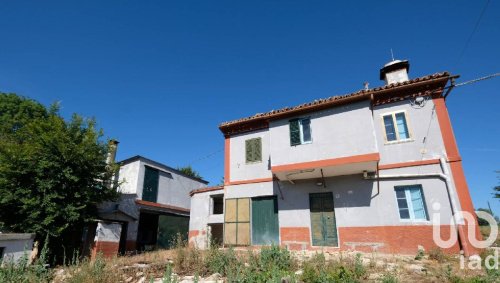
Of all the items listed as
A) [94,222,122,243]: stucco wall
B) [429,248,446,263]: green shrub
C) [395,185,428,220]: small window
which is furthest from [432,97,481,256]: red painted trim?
[94,222,122,243]: stucco wall

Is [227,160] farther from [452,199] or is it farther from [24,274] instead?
[452,199]

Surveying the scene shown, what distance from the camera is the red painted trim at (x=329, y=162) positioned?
35.6 feet

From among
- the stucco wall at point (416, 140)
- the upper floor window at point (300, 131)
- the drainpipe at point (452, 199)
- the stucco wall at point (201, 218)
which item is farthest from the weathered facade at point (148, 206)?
the drainpipe at point (452, 199)

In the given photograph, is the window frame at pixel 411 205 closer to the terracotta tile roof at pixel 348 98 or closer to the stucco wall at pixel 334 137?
the stucco wall at pixel 334 137

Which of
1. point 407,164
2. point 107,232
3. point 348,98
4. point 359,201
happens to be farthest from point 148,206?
point 407,164

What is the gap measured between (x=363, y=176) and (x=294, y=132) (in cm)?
365

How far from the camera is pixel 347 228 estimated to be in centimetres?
1170

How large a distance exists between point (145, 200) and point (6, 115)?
18682 millimetres

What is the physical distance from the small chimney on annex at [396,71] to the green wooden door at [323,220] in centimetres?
714

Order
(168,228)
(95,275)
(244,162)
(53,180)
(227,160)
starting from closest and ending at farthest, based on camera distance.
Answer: (95,275) → (53,180) → (244,162) → (227,160) → (168,228)

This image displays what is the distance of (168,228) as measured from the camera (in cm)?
2145

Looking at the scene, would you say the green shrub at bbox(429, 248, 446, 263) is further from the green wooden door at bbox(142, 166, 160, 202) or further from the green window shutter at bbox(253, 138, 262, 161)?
the green wooden door at bbox(142, 166, 160, 202)

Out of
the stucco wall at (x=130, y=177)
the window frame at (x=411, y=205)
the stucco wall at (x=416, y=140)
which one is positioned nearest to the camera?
the window frame at (x=411, y=205)

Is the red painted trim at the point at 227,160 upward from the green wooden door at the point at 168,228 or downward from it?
upward
